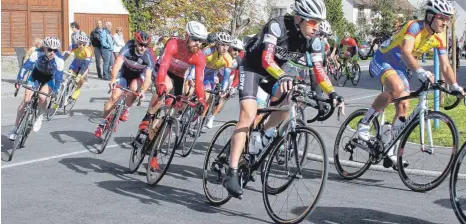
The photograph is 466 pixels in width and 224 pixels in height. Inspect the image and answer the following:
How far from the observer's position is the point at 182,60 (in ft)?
34.7

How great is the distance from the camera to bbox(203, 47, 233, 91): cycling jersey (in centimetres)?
1290

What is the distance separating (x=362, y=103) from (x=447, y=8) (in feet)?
41.6

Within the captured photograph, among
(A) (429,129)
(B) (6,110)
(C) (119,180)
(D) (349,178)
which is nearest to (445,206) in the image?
(A) (429,129)

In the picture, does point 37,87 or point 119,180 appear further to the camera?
point 37,87

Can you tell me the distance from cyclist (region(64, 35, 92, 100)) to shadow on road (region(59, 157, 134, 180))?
22.4ft

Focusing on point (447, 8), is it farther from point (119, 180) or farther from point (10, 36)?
point (10, 36)

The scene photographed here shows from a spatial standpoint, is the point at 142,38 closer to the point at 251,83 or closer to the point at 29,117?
the point at 29,117

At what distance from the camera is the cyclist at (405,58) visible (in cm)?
822

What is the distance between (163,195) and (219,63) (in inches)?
197

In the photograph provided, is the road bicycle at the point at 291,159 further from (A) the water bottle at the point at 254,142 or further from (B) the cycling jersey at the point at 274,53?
(B) the cycling jersey at the point at 274,53

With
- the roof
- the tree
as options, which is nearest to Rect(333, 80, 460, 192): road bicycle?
the tree

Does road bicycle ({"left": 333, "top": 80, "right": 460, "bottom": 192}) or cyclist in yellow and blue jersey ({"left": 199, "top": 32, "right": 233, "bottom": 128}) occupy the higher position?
cyclist in yellow and blue jersey ({"left": 199, "top": 32, "right": 233, "bottom": 128})

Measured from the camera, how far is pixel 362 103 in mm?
20734

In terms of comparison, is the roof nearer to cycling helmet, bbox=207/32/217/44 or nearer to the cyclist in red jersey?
cycling helmet, bbox=207/32/217/44
